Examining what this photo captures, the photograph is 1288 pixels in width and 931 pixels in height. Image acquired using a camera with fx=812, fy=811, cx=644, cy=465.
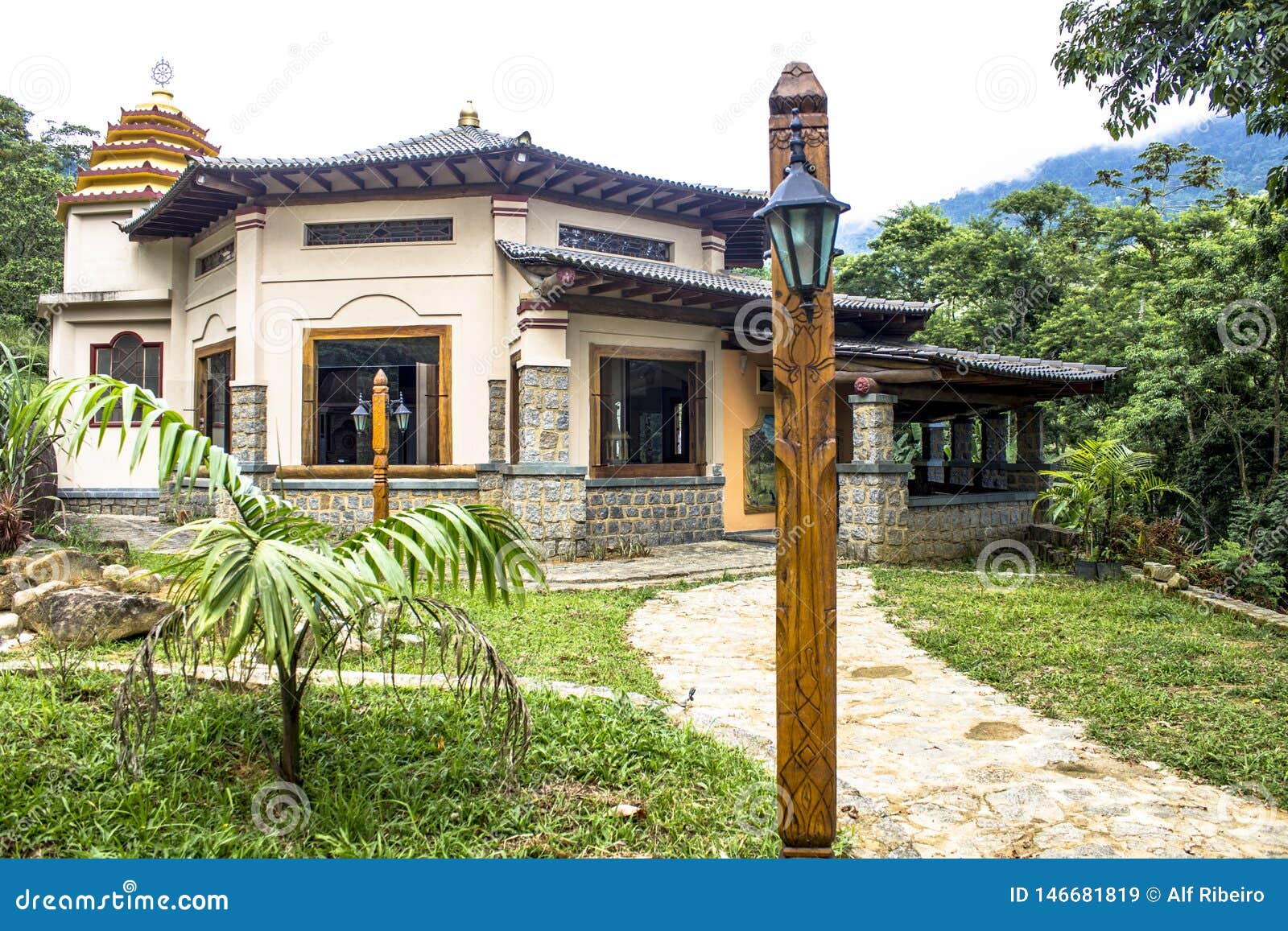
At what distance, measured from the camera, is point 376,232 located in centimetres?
1205

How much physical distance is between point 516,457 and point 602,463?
4.36ft

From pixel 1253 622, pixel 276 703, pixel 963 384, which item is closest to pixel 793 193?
pixel 276 703

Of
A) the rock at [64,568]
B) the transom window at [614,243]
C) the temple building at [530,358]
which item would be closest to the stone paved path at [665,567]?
the temple building at [530,358]

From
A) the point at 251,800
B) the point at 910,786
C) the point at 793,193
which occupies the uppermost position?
the point at 793,193

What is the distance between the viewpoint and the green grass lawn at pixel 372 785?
2.76m

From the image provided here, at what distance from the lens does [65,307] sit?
14570mm

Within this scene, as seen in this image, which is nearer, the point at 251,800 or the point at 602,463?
the point at 251,800

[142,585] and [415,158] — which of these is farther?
[415,158]

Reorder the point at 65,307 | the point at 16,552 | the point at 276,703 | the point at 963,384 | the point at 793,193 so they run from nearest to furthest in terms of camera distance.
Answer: the point at 793,193, the point at 276,703, the point at 16,552, the point at 963,384, the point at 65,307

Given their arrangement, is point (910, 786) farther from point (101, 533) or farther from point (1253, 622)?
point (101, 533)

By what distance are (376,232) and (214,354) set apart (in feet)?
12.6

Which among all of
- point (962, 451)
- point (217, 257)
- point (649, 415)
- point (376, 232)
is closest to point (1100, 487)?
point (962, 451)

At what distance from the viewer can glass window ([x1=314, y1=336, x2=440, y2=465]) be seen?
12.0m

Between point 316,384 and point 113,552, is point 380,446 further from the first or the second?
point 316,384
